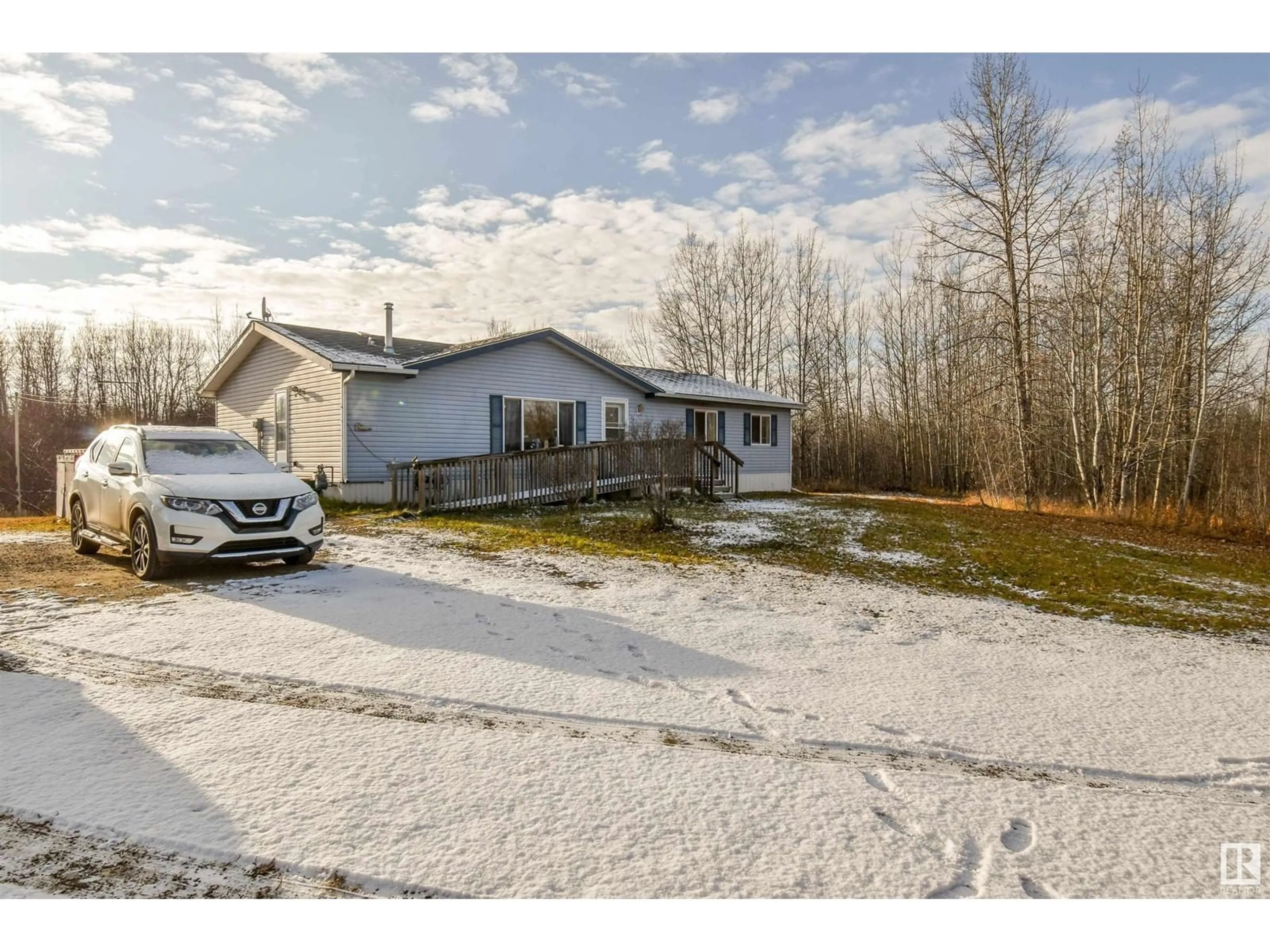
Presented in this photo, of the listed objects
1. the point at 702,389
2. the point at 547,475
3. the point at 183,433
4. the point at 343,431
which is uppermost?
the point at 702,389

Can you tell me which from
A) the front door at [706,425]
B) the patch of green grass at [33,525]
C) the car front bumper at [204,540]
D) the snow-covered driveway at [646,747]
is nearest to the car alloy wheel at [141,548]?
the car front bumper at [204,540]

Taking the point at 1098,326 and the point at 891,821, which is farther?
the point at 1098,326

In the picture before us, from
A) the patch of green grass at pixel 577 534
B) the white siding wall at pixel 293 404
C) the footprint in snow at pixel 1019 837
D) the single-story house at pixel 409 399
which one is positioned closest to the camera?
the footprint in snow at pixel 1019 837

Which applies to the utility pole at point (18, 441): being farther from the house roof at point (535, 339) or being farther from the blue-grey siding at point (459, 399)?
the house roof at point (535, 339)

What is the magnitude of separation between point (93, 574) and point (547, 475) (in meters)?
8.51

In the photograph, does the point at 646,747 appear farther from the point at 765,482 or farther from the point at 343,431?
the point at 765,482

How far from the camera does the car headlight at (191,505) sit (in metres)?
7.05

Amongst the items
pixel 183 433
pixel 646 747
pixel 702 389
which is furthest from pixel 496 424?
pixel 646 747

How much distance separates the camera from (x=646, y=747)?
329cm

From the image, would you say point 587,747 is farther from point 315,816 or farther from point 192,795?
point 192,795

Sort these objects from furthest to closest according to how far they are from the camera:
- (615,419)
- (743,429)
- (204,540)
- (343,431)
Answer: (743,429)
(615,419)
(343,431)
(204,540)

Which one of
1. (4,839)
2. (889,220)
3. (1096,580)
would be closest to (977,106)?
(889,220)

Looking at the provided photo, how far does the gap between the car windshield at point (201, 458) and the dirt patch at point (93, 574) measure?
1.23 metres
